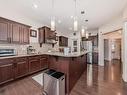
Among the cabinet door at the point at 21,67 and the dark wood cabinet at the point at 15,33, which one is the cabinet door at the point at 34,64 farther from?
the dark wood cabinet at the point at 15,33

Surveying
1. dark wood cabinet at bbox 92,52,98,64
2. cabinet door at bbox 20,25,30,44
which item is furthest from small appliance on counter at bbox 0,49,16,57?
dark wood cabinet at bbox 92,52,98,64

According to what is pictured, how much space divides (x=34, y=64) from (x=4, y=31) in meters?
1.94

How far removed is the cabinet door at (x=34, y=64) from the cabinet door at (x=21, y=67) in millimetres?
241

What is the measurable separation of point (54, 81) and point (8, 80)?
1.91m

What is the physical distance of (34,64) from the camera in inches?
177

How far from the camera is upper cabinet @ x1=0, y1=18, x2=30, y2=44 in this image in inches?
133

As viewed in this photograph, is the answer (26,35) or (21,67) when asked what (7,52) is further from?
(26,35)

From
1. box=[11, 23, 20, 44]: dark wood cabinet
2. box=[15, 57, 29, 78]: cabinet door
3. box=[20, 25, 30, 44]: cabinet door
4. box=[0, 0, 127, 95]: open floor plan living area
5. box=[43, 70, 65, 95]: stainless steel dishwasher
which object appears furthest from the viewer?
box=[20, 25, 30, 44]: cabinet door

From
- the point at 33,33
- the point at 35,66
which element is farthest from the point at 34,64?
the point at 33,33

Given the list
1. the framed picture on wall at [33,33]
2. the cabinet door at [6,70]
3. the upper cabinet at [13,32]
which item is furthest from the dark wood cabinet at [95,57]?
the cabinet door at [6,70]

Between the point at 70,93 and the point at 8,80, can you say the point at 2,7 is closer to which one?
the point at 8,80

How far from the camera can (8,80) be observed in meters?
3.27

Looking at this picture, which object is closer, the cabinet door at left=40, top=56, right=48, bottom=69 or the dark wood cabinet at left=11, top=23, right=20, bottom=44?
the dark wood cabinet at left=11, top=23, right=20, bottom=44

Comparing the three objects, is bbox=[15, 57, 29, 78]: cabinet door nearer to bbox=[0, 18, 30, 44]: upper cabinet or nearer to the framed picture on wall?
bbox=[0, 18, 30, 44]: upper cabinet
